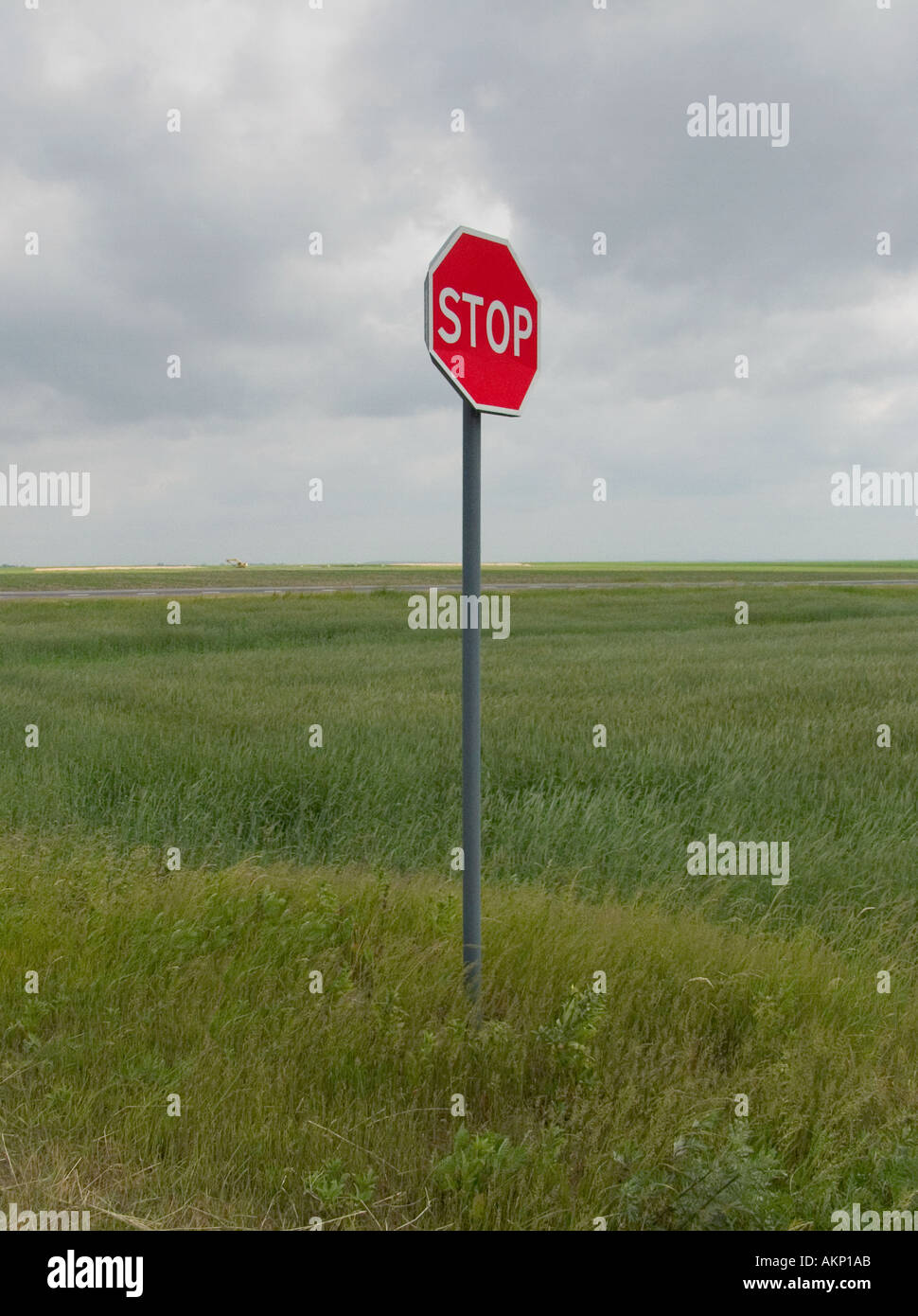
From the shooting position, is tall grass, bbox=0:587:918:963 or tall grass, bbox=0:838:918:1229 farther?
tall grass, bbox=0:587:918:963

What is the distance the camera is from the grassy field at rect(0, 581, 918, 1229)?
2.82 m

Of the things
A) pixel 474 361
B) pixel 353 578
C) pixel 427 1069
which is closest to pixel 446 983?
pixel 427 1069

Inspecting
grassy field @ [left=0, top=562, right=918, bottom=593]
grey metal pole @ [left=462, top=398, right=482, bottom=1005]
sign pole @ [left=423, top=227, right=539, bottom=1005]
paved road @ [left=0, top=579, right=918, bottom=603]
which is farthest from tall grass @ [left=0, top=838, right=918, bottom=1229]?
grassy field @ [left=0, top=562, right=918, bottom=593]

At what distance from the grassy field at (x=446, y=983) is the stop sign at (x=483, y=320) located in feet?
8.54

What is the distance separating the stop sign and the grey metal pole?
0.13 metres

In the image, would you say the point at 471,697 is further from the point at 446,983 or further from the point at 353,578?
the point at 353,578

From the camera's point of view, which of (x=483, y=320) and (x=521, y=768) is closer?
(x=483, y=320)

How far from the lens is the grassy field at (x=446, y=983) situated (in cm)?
282

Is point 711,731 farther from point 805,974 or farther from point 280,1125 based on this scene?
point 280,1125

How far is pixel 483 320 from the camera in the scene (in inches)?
134

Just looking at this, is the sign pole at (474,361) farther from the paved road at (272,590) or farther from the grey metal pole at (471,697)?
the paved road at (272,590)

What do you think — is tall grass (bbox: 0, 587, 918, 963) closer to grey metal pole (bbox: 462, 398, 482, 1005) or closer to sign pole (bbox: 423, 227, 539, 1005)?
grey metal pole (bbox: 462, 398, 482, 1005)

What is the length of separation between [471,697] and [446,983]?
1.38 m

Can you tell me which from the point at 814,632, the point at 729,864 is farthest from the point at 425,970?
the point at 814,632
